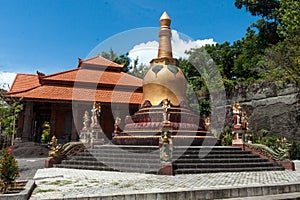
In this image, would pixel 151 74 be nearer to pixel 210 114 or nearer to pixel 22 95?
pixel 22 95

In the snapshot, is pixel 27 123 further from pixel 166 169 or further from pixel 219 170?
pixel 219 170

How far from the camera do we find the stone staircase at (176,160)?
1058cm

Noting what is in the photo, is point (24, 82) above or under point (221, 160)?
above

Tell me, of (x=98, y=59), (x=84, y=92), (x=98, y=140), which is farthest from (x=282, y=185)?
(x=98, y=59)

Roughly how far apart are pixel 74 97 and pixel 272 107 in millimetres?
16192

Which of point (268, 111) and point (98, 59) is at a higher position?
point (98, 59)

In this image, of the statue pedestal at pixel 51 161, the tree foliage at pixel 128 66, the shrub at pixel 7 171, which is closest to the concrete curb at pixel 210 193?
the shrub at pixel 7 171

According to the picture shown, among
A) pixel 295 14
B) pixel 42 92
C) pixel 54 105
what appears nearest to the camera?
pixel 295 14

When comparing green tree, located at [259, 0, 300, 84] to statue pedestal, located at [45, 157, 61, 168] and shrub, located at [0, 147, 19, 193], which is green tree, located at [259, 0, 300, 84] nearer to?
statue pedestal, located at [45, 157, 61, 168]

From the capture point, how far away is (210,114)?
27.5 meters

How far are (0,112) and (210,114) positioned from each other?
65.2 ft

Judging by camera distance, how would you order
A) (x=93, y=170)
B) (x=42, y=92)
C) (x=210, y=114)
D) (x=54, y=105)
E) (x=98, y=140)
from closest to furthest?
(x=93, y=170)
(x=98, y=140)
(x=42, y=92)
(x=54, y=105)
(x=210, y=114)

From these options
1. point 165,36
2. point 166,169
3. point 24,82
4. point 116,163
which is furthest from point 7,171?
point 24,82

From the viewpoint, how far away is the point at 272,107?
22750 millimetres
